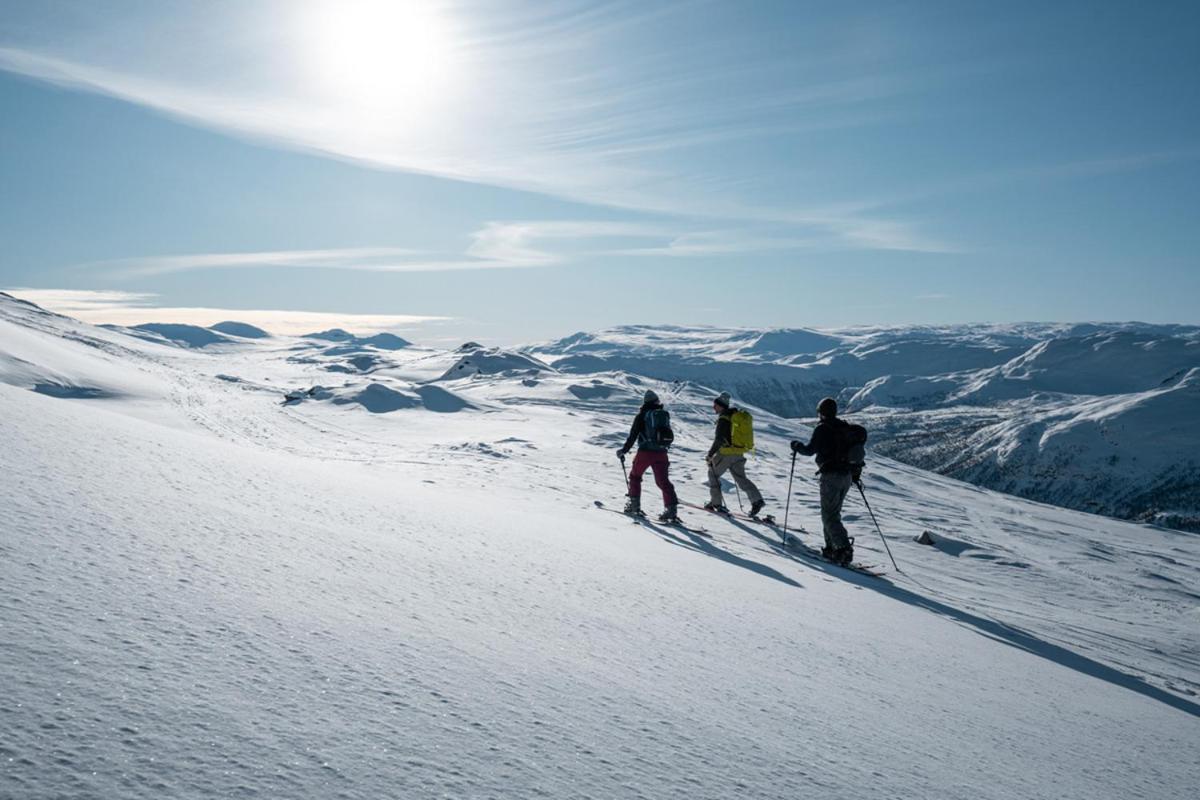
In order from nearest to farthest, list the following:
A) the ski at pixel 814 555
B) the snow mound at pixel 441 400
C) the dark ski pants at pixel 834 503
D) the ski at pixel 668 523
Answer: the ski at pixel 814 555 → the dark ski pants at pixel 834 503 → the ski at pixel 668 523 → the snow mound at pixel 441 400

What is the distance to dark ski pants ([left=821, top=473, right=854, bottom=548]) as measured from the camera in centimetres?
1032

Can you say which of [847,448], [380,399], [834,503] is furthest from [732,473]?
[380,399]

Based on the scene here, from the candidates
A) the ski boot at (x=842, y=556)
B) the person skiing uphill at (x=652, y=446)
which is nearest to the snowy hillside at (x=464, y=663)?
the ski boot at (x=842, y=556)

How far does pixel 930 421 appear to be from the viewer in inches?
7387

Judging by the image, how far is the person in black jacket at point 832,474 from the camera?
10.3 meters

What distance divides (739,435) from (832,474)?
2.96m

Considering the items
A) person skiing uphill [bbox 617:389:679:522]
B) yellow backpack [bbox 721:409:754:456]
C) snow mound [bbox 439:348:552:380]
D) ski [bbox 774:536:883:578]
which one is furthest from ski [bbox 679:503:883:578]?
snow mound [bbox 439:348:552:380]

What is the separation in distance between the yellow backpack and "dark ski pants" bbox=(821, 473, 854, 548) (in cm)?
273

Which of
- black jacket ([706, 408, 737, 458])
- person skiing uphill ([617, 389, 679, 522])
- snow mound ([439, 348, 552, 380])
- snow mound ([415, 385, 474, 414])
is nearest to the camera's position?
person skiing uphill ([617, 389, 679, 522])

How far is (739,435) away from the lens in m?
13.1

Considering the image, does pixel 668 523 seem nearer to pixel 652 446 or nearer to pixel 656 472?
pixel 656 472

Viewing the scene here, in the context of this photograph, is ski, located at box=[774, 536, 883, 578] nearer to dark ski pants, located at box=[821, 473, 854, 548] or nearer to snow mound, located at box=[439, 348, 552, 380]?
dark ski pants, located at box=[821, 473, 854, 548]

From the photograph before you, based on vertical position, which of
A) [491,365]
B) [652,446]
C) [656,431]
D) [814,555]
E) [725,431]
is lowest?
[814,555]

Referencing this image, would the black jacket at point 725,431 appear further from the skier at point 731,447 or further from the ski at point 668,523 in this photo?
the ski at point 668,523
